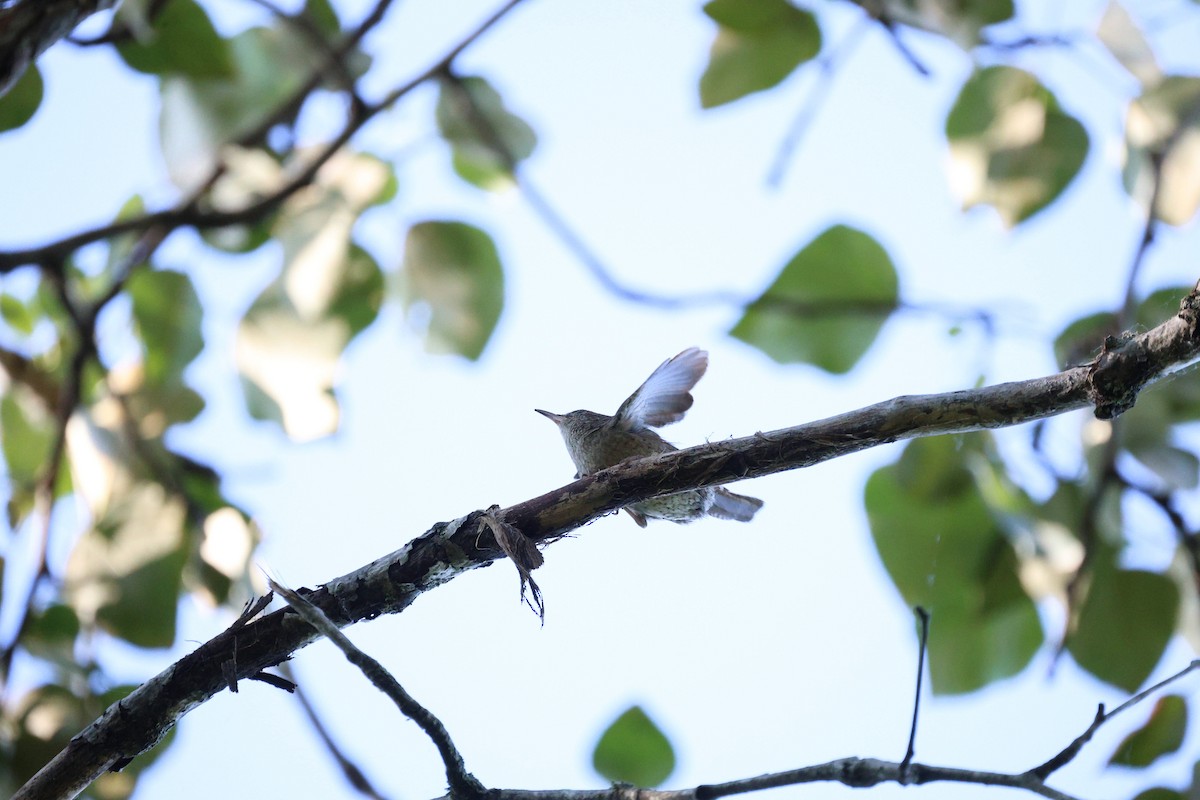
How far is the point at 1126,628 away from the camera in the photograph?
173 centimetres

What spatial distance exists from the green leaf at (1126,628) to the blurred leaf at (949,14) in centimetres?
102

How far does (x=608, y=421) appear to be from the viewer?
1440mm

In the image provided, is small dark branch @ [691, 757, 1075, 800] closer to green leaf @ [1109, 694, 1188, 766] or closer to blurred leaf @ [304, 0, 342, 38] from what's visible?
green leaf @ [1109, 694, 1188, 766]

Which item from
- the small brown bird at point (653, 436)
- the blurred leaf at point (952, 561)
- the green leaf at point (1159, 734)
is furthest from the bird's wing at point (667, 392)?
the green leaf at point (1159, 734)

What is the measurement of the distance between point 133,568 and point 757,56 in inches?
60.4

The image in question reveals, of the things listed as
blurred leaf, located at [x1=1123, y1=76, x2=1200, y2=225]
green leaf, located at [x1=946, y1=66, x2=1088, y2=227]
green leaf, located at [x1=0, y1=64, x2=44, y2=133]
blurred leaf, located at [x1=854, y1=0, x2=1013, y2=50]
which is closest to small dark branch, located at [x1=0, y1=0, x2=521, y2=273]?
Answer: green leaf, located at [x1=0, y1=64, x2=44, y2=133]

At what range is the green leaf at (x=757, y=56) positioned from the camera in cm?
175

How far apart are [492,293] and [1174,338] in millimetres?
1384

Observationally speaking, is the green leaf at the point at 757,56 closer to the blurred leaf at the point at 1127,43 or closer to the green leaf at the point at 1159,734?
the blurred leaf at the point at 1127,43

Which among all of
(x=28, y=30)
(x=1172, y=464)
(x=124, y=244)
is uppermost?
(x=28, y=30)

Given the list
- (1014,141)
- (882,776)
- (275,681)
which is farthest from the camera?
(1014,141)

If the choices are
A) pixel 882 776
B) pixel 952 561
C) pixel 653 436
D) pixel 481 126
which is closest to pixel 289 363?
pixel 481 126

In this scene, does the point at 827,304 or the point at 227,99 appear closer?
the point at 827,304

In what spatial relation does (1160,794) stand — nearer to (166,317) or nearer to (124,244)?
(166,317)
